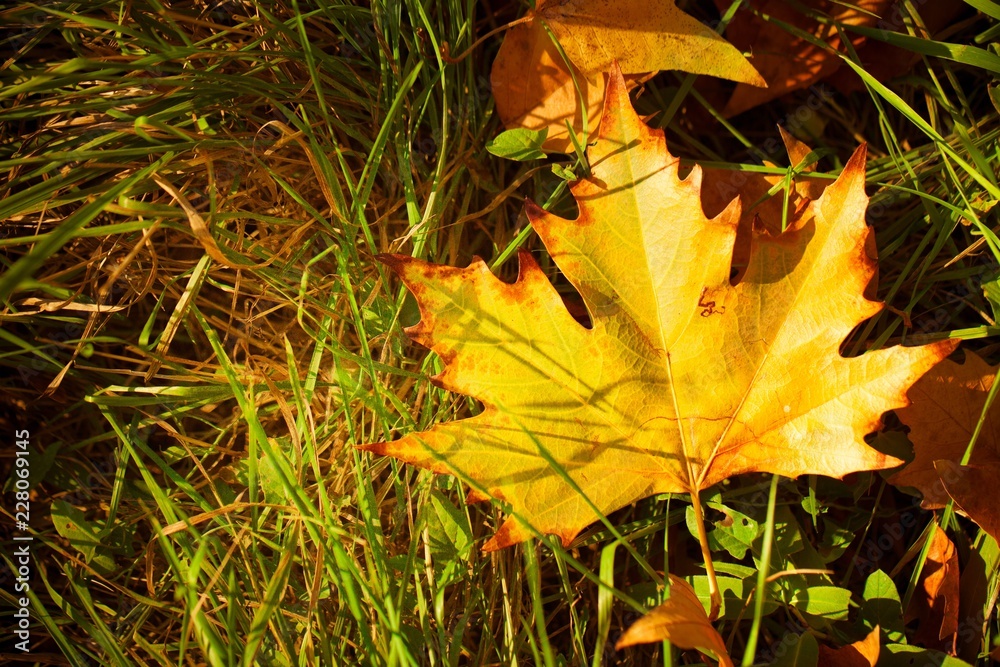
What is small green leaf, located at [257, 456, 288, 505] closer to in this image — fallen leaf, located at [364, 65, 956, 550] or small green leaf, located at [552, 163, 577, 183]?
fallen leaf, located at [364, 65, 956, 550]

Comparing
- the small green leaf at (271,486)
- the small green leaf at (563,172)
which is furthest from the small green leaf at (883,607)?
the small green leaf at (271,486)

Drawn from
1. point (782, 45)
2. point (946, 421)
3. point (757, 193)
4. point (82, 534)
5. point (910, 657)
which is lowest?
point (910, 657)

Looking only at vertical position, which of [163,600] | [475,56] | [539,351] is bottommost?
[163,600]

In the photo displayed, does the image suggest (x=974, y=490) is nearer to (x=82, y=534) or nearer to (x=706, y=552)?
(x=706, y=552)

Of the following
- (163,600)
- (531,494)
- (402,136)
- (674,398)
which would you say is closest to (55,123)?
(402,136)

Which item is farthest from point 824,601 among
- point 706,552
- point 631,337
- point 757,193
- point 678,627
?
point 757,193

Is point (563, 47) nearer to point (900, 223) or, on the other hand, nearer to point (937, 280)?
point (900, 223)
